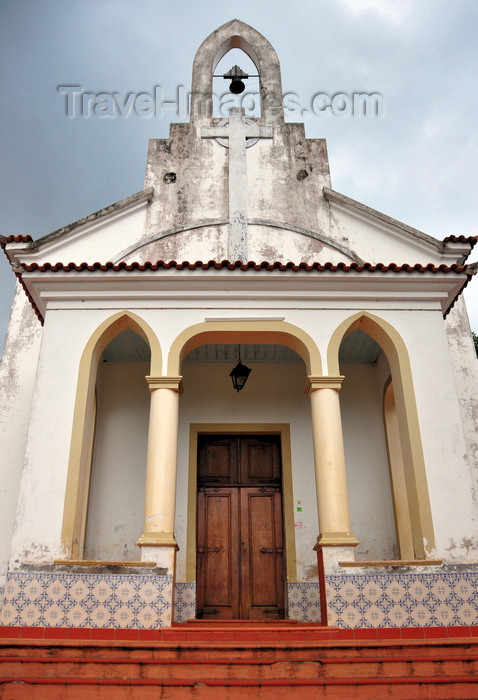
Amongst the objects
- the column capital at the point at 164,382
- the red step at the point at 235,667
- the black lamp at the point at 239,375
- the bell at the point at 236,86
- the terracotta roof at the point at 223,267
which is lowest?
the red step at the point at 235,667

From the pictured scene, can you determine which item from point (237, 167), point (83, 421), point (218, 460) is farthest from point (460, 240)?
point (83, 421)

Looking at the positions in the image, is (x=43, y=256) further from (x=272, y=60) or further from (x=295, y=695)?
(x=295, y=695)

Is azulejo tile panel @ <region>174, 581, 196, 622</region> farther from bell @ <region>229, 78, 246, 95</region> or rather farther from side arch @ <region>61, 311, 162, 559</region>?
bell @ <region>229, 78, 246, 95</region>

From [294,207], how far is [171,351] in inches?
195

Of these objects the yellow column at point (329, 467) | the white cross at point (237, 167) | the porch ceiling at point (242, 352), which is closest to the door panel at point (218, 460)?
the porch ceiling at point (242, 352)

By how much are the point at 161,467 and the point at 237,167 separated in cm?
666

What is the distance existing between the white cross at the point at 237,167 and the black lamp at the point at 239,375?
243cm

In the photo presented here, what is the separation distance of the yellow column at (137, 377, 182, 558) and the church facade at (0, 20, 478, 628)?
0.02 meters

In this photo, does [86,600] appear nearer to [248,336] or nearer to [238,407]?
[248,336]

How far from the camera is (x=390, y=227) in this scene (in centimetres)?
1130

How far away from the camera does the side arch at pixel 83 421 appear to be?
6.81 meters

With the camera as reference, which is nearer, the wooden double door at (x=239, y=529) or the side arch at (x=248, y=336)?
the side arch at (x=248, y=336)

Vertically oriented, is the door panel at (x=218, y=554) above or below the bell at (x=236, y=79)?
below

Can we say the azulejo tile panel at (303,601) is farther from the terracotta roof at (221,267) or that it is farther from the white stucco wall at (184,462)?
the terracotta roof at (221,267)
